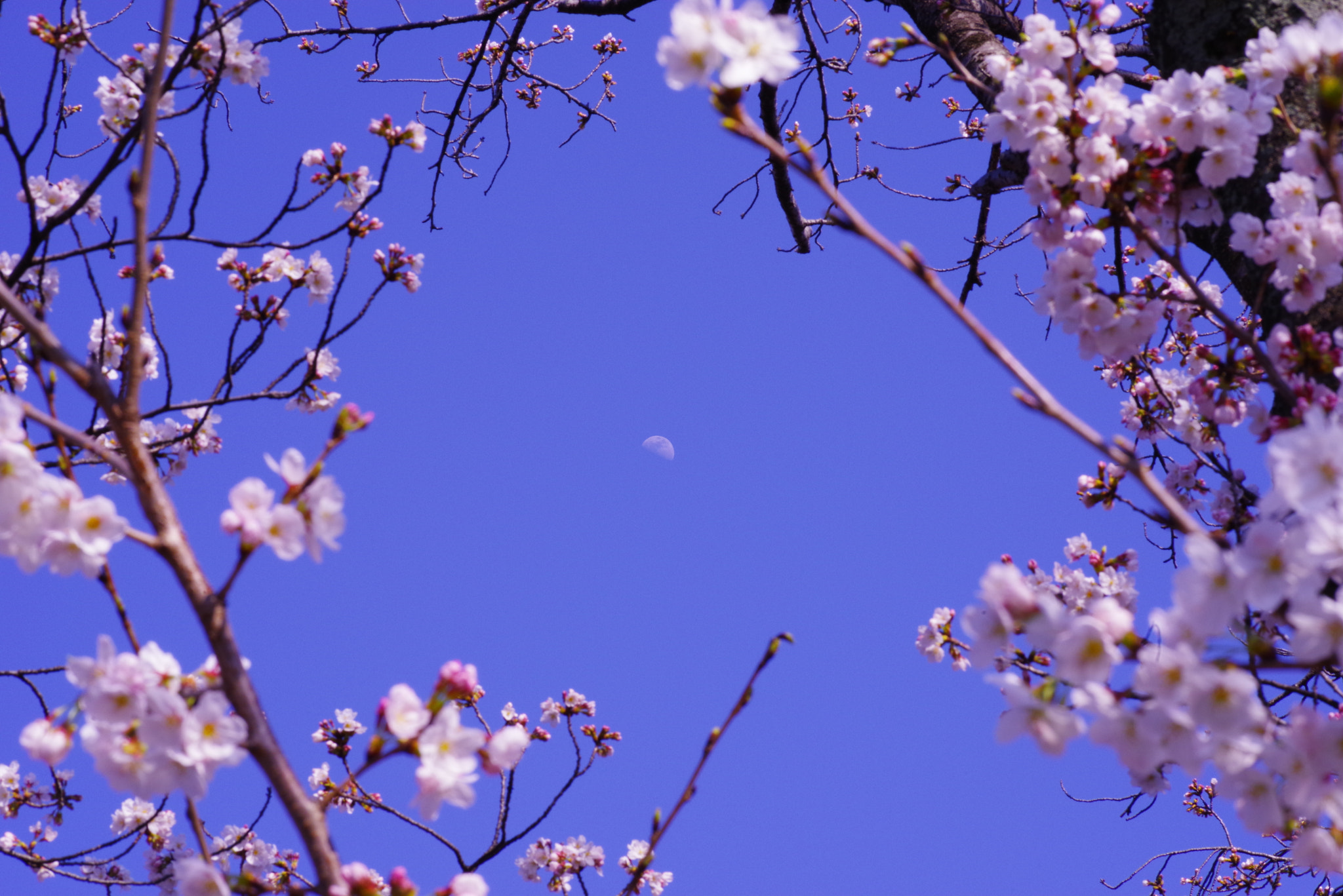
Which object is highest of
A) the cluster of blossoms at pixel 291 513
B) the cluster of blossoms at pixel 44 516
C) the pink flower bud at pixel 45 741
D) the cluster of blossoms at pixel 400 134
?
the cluster of blossoms at pixel 400 134

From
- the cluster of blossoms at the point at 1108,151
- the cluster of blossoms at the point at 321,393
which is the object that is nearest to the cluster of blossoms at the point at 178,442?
the cluster of blossoms at the point at 321,393

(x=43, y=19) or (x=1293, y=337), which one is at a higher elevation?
(x=43, y=19)

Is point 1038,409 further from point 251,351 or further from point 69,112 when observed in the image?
point 69,112

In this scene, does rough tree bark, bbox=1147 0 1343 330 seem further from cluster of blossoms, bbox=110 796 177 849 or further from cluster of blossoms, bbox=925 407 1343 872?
cluster of blossoms, bbox=110 796 177 849

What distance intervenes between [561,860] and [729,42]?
4137 mm

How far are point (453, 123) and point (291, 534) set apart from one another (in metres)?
3.40

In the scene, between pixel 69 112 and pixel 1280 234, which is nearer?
pixel 1280 234

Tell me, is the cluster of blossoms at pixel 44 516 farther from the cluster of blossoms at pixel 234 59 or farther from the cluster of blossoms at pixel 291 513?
the cluster of blossoms at pixel 234 59

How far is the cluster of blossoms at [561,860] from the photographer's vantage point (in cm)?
436

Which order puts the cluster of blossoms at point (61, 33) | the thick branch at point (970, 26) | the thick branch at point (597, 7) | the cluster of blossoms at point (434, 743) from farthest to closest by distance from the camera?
the thick branch at point (597, 7), the thick branch at point (970, 26), the cluster of blossoms at point (61, 33), the cluster of blossoms at point (434, 743)

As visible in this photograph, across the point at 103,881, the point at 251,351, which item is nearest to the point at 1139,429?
the point at 251,351

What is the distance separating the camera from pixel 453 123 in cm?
418

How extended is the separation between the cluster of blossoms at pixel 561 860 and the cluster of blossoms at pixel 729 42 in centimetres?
404

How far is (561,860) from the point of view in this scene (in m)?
4.37
